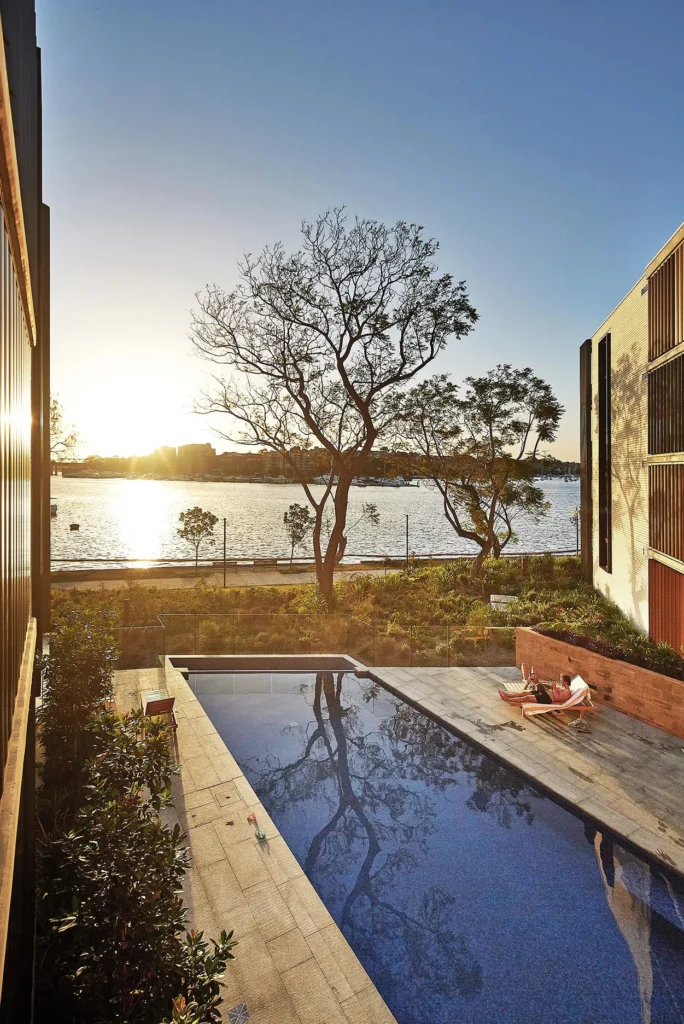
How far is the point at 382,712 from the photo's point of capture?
1122cm

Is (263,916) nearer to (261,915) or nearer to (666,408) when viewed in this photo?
(261,915)

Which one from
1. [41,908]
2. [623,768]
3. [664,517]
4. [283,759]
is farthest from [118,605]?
[664,517]

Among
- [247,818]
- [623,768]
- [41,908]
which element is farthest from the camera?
[623,768]

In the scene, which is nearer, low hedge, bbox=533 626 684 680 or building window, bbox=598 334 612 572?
low hedge, bbox=533 626 684 680

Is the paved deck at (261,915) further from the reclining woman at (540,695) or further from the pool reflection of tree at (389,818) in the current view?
the reclining woman at (540,695)

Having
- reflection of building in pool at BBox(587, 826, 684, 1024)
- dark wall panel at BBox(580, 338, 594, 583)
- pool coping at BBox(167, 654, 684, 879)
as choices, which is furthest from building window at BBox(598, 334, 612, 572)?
reflection of building in pool at BBox(587, 826, 684, 1024)

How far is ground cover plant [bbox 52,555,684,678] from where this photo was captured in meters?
13.4

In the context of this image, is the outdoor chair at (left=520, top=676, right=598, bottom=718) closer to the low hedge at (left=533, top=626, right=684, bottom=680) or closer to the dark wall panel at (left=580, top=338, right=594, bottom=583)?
the low hedge at (left=533, top=626, right=684, bottom=680)

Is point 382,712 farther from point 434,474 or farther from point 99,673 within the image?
point 434,474

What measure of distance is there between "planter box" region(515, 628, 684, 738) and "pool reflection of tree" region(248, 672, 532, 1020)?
3.49 metres

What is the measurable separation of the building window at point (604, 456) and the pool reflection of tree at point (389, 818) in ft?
37.1

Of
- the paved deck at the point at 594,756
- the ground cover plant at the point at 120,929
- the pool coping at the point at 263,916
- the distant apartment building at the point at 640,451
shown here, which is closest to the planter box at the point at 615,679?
the paved deck at the point at 594,756

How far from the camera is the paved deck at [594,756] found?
6.91 metres

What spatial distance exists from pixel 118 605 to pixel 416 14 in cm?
1822
